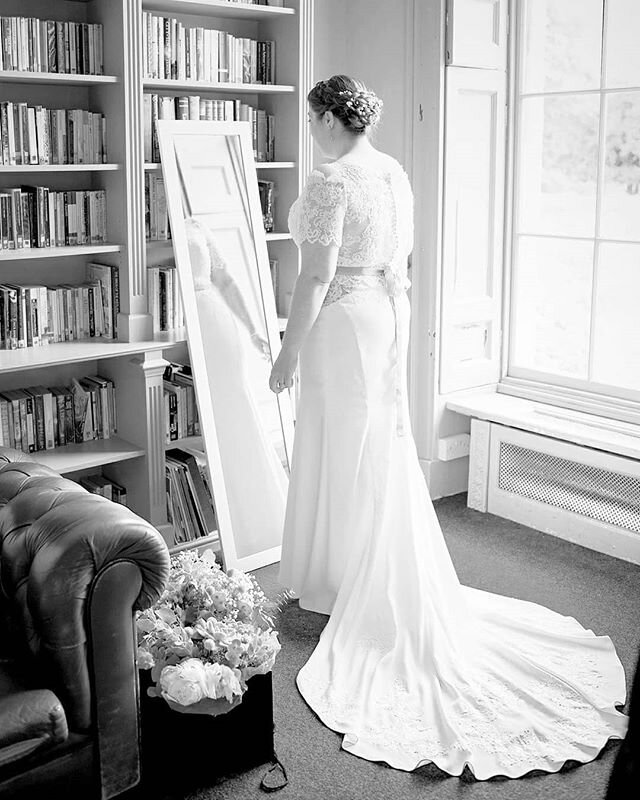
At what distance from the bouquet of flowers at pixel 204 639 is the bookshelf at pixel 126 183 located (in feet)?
3.82

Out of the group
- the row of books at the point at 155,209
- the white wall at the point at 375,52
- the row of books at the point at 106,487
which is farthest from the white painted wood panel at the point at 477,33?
the row of books at the point at 106,487

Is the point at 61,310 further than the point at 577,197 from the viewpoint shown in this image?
No

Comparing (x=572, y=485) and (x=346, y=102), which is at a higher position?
(x=346, y=102)

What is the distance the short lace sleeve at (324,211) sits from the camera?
318cm

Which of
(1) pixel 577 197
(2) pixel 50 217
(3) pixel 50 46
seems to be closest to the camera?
(3) pixel 50 46

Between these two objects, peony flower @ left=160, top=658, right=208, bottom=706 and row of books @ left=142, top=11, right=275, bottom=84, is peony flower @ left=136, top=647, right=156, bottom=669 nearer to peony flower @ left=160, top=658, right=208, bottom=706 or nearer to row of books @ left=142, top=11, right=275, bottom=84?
peony flower @ left=160, top=658, right=208, bottom=706

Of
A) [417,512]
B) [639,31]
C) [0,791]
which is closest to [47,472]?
[0,791]

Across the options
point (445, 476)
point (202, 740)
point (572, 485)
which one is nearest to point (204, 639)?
point (202, 740)

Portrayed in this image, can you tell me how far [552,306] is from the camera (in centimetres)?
457

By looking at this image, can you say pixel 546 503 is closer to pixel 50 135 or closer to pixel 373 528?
pixel 373 528

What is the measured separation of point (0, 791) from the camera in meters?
2.11

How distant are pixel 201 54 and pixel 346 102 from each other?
958 millimetres

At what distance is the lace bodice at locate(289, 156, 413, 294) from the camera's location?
3.19 metres

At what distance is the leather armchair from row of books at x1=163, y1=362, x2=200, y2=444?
162 centimetres
